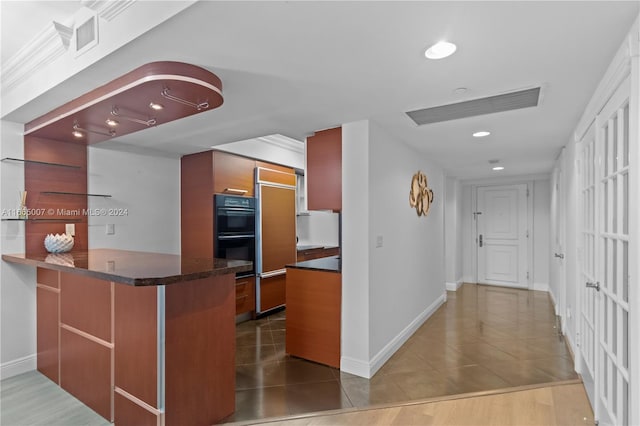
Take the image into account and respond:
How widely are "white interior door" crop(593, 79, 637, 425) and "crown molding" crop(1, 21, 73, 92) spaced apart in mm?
2962

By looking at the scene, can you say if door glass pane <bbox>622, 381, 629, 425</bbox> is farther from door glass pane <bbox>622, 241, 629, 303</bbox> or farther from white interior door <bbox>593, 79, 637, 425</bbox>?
door glass pane <bbox>622, 241, 629, 303</bbox>

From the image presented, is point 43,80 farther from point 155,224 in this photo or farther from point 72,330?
point 155,224

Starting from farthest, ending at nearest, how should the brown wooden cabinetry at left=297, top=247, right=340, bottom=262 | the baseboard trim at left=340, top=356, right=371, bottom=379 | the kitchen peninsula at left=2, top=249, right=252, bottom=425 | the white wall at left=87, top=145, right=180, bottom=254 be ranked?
the brown wooden cabinetry at left=297, top=247, right=340, bottom=262, the white wall at left=87, top=145, right=180, bottom=254, the baseboard trim at left=340, top=356, right=371, bottom=379, the kitchen peninsula at left=2, top=249, right=252, bottom=425

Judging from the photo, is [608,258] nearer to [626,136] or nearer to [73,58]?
[626,136]

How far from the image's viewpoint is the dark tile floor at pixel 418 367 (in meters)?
2.51

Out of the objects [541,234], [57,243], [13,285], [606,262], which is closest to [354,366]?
[606,262]

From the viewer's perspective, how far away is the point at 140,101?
2072 millimetres

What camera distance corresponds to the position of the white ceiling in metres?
1.37

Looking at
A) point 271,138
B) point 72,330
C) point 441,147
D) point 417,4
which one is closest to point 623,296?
point 417,4

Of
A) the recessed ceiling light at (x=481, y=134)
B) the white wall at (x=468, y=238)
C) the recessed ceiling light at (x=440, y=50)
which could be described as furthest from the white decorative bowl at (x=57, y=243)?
the white wall at (x=468, y=238)

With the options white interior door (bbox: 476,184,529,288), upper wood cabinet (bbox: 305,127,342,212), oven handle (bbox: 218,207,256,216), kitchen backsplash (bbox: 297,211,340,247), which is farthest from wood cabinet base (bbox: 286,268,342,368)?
white interior door (bbox: 476,184,529,288)

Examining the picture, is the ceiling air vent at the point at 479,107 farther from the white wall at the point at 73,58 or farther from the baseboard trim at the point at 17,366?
the baseboard trim at the point at 17,366

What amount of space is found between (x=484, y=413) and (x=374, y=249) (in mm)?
1362

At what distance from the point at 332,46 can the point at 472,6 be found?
2.02ft
